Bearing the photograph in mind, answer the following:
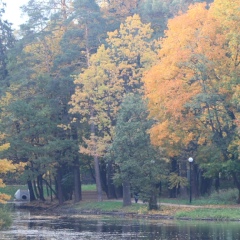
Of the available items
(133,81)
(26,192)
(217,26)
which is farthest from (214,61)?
(26,192)

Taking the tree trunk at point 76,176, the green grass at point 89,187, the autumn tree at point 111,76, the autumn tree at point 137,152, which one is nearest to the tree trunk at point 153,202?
the autumn tree at point 137,152

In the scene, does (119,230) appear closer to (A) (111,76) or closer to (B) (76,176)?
(A) (111,76)

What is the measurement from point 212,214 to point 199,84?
9571 mm

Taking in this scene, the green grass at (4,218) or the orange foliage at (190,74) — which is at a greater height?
the orange foliage at (190,74)

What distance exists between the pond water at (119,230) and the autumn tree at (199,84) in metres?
7.49

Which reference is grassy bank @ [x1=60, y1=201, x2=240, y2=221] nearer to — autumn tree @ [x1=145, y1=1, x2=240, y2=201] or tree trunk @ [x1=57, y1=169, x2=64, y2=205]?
autumn tree @ [x1=145, y1=1, x2=240, y2=201]

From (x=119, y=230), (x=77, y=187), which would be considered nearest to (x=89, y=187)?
(x=77, y=187)

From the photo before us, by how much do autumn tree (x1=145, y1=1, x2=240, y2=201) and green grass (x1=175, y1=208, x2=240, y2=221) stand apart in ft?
11.5

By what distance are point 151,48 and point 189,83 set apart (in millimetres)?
9408

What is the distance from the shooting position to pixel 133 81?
51.9 m

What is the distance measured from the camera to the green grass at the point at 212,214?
39.0 m

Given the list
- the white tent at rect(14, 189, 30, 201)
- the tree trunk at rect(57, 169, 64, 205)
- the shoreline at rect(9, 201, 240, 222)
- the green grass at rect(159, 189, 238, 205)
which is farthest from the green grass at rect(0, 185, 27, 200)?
the green grass at rect(159, 189, 238, 205)

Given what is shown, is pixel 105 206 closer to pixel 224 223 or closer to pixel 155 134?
pixel 155 134

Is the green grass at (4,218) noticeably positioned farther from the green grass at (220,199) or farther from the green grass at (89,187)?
the green grass at (89,187)
